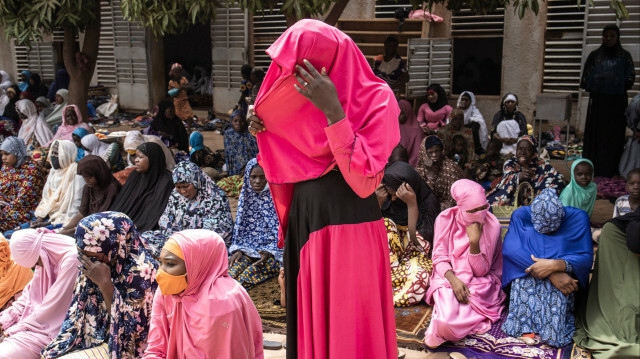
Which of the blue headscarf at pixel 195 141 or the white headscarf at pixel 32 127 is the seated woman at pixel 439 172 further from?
the white headscarf at pixel 32 127

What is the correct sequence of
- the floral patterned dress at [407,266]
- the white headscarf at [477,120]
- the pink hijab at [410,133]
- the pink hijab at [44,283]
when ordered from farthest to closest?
the white headscarf at [477,120] < the pink hijab at [410,133] < the floral patterned dress at [407,266] < the pink hijab at [44,283]

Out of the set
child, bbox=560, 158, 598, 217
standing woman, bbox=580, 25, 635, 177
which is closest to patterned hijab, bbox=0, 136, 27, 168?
child, bbox=560, 158, 598, 217

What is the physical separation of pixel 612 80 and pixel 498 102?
2193 mm

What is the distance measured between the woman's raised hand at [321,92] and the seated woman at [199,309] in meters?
1.23

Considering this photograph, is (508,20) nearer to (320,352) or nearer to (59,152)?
(59,152)

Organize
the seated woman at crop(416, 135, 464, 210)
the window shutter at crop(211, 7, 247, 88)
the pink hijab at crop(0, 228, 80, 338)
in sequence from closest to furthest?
the pink hijab at crop(0, 228, 80, 338) → the seated woman at crop(416, 135, 464, 210) → the window shutter at crop(211, 7, 247, 88)

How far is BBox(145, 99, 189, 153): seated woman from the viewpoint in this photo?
8.36 meters

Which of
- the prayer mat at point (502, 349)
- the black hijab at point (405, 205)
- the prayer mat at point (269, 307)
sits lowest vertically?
the prayer mat at point (269, 307)

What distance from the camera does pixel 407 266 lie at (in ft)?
14.9

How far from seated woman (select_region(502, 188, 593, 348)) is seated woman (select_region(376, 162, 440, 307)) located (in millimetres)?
701

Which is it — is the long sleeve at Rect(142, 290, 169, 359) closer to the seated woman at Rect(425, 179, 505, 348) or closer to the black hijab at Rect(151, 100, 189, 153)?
the seated woman at Rect(425, 179, 505, 348)

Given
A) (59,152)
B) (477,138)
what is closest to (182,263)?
(59,152)

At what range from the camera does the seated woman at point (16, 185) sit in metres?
6.40

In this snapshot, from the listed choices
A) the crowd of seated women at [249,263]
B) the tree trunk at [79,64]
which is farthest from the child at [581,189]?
the tree trunk at [79,64]
